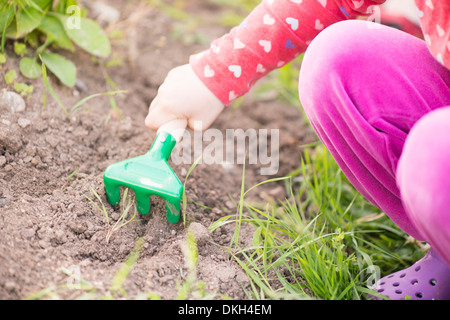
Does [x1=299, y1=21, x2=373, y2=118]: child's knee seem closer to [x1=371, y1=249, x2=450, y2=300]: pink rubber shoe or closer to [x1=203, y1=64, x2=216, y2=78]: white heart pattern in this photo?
[x1=203, y1=64, x2=216, y2=78]: white heart pattern

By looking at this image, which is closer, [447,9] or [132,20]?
[447,9]

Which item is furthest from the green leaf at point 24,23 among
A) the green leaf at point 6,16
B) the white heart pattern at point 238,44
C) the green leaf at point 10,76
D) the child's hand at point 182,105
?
the white heart pattern at point 238,44

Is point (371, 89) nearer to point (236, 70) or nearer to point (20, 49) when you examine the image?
point (236, 70)

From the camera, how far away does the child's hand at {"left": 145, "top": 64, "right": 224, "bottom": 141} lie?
3.88 ft

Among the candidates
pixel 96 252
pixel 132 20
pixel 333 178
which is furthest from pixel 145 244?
pixel 132 20

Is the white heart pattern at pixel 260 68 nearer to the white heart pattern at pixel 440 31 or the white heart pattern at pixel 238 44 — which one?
the white heart pattern at pixel 238 44

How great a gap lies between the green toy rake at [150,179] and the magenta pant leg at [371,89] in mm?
376

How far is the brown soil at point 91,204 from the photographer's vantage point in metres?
1.05

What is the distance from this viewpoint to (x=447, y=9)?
3.23 feet

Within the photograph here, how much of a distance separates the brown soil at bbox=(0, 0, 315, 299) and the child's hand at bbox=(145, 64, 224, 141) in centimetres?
A: 19

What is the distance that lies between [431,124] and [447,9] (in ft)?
1.01

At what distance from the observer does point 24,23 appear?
Answer: 1420mm

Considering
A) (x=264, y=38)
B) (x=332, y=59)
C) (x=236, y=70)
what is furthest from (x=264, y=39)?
(x=332, y=59)
